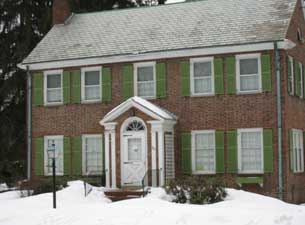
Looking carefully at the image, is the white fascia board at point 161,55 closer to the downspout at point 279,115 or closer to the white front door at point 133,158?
the downspout at point 279,115

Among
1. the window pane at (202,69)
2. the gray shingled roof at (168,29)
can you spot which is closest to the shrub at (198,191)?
the window pane at (202,69)

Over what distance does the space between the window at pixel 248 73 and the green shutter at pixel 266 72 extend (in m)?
0.19

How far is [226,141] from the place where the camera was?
981 inches

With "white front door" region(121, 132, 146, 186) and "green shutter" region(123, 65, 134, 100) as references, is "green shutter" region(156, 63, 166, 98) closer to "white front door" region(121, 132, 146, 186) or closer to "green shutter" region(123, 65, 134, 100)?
"green shutter" region(123, 65, 134, 100)

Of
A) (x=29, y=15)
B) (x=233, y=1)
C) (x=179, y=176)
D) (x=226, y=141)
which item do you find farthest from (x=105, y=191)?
(x=29, y=15)

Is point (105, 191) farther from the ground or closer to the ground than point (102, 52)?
closer to the ground

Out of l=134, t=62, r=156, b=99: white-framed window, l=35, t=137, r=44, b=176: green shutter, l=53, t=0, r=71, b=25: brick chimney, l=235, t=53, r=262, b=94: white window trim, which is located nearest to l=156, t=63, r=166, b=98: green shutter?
l=134, t=62, r=156, b=99: white-framed window

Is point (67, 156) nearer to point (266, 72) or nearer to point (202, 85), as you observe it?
point (202, 85)

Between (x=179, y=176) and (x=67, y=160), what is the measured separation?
5145 mm

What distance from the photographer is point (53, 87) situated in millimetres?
28266

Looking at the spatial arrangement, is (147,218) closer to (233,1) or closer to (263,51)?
(263,51)

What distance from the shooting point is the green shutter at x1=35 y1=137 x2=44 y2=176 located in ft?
92.1

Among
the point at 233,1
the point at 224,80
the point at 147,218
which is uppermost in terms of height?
the point at 233,1

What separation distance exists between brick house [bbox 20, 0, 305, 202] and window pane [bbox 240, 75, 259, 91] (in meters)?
0.04
